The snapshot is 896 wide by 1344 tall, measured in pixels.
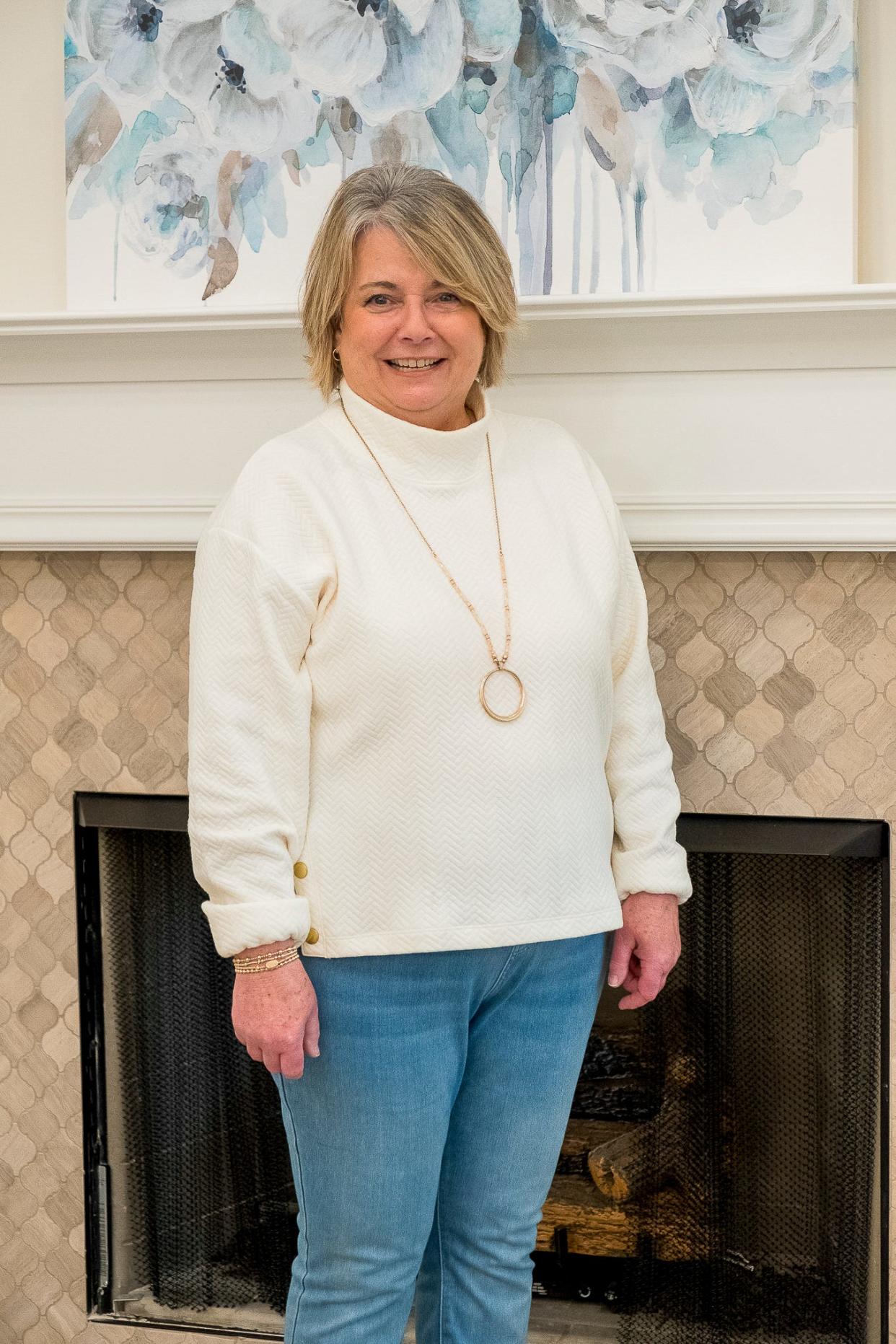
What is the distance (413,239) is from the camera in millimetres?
1201

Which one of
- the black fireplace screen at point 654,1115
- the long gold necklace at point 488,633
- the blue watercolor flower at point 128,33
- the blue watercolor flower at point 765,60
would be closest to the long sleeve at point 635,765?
the long gold necklace at point 488,633

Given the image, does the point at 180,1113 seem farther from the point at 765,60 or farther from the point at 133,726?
the point at 765,60

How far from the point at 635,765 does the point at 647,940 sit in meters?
0.19

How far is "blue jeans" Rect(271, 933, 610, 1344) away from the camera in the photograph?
1.17 m

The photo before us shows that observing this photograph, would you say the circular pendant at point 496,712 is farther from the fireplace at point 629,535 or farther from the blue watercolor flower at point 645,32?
the blue watercolor flower at point 645,32

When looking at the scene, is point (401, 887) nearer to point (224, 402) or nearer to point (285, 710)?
point (285, 710)

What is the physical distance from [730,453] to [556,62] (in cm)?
51

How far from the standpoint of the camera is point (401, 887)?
1168mm

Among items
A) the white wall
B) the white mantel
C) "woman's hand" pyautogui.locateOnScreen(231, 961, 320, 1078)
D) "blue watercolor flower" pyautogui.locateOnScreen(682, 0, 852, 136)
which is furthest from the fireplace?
"woman's hand" pyautogui.locateOnScreen(231, 961, 320, 1078)

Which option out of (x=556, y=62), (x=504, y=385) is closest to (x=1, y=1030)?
(x=504, y=385)

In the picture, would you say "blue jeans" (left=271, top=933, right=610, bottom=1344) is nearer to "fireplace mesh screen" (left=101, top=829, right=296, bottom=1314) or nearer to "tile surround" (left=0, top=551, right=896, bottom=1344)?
"tile surround" (left=0, top=551, right=896, bottom=1344)

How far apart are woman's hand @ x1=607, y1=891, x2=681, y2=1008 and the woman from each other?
0.08 metres

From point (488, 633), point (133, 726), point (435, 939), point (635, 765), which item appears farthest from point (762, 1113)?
point (133, 726)

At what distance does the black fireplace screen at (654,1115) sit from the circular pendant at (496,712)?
510mm
